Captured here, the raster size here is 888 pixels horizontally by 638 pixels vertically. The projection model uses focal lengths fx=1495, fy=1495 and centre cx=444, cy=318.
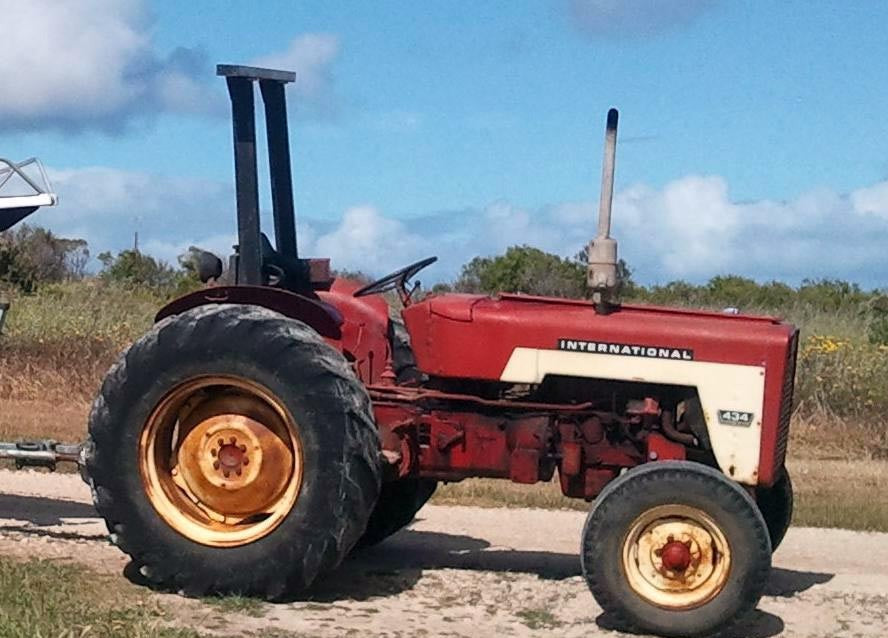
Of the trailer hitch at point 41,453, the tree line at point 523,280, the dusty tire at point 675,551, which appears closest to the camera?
the dusty tire at point 675,551

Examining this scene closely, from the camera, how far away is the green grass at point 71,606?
236 inches

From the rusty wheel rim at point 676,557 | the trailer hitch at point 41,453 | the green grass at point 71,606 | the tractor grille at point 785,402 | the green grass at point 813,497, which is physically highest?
the tractor grille at point 785,402

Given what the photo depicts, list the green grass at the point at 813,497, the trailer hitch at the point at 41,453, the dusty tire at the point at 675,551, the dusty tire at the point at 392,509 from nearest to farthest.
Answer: the dusty tire at the point at 675,551 < the trailer hitch at the point at 41,453 < the dusty tire at the point at 392,509 < the green grass at the point at 813,497

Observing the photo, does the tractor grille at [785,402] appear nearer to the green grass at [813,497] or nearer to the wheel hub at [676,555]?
the wheel hub at [676,555]

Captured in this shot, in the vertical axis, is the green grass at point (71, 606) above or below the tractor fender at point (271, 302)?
below

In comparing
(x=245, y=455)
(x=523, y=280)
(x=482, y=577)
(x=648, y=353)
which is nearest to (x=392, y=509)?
(x=482, y=577)

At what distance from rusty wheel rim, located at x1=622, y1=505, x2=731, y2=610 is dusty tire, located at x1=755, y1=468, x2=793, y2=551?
141 centimetres

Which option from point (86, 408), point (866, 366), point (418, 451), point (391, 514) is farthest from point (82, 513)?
point (866, 366)

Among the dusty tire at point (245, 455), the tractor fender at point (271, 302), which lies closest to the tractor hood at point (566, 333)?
the tractor fender at point (271, 302)

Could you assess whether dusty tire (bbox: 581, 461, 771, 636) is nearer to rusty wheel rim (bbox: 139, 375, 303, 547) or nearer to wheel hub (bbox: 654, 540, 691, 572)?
wheel hub (bbox: 654, 540, 691, 572)

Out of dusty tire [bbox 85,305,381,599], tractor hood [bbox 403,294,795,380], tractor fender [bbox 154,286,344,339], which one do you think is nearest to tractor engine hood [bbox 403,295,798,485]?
tractor hood [bbox 403,294,795,380]

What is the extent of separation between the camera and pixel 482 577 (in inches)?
316

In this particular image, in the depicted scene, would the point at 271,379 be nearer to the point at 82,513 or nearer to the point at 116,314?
the point at 82,513

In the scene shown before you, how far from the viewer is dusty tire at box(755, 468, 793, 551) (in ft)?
27.0
